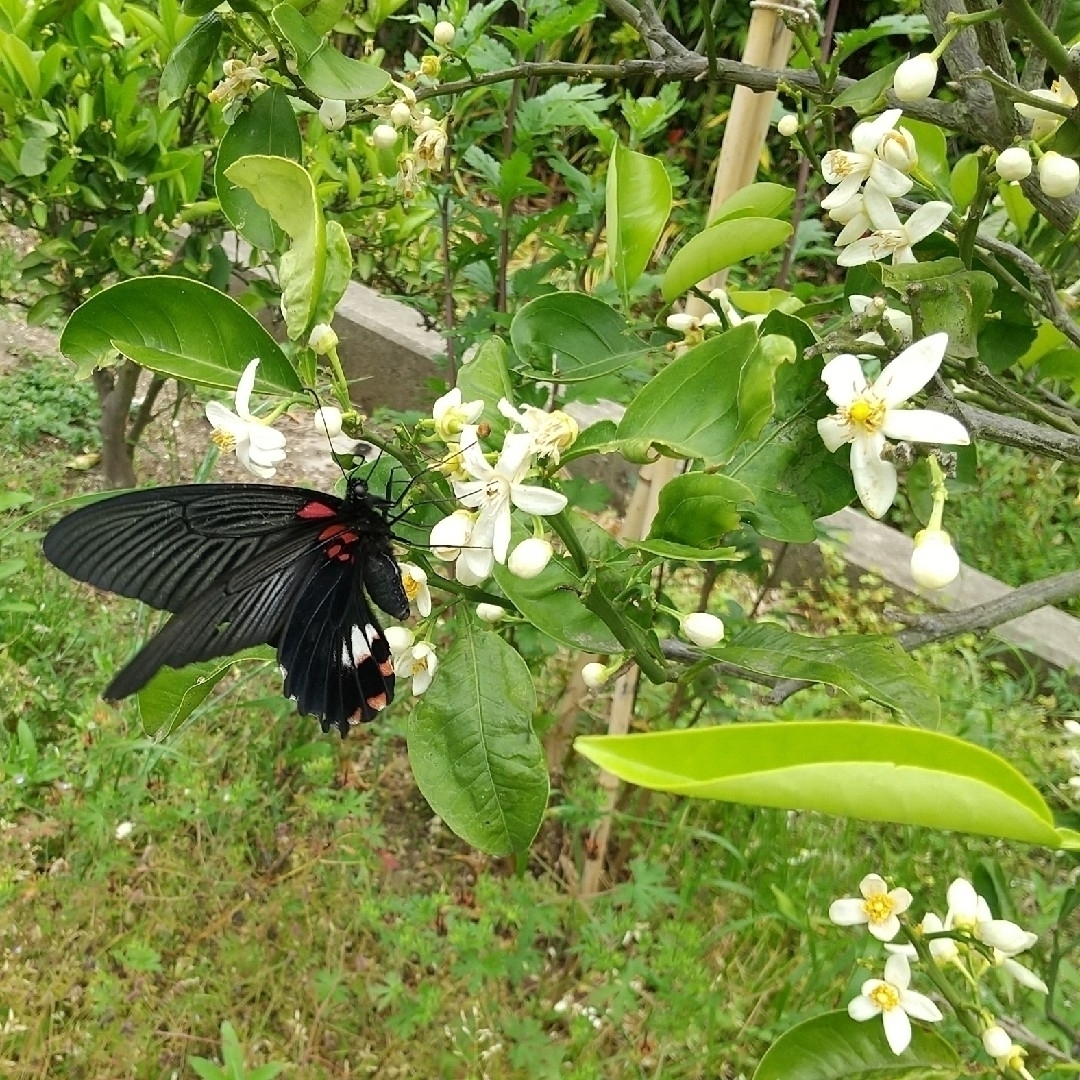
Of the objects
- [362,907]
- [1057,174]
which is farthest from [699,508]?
[362,907]

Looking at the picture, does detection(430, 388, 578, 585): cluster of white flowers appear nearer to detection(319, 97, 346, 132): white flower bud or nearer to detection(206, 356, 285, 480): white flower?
detection(206, 356, 285, 480): white flower

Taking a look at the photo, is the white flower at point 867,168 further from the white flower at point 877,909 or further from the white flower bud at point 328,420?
the white flower at point 877,909

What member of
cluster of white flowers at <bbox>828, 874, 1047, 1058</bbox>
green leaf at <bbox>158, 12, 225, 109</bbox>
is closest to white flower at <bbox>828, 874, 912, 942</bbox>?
cluster of white flowers at <bbox>828, 874, 1047, 1058</bbox>

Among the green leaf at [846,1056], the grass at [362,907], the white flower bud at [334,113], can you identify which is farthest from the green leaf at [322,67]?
the grass at [362,907]

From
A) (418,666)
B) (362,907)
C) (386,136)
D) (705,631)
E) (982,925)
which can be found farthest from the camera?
(362,907)

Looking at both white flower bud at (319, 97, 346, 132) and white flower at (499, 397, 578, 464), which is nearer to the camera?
white flower at (499, 397, 578, 464)

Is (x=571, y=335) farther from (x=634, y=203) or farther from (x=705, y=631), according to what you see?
(x=705, y=631)

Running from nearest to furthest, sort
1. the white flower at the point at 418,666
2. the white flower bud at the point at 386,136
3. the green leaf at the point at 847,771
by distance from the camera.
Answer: the green leaf at the point at 847,771 → the white flower at the point at 418,666 → the white flower bud at the point at 386,136
